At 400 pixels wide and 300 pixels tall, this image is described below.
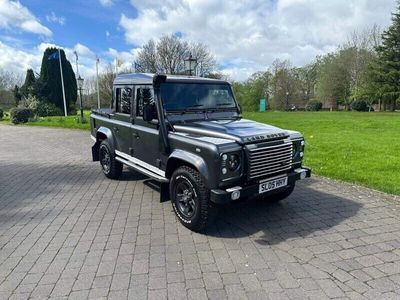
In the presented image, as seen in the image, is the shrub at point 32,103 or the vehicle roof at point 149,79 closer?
the vehicle roof at point 149,79

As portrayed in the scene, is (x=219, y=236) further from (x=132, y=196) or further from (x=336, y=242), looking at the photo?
(x=132, y=196)

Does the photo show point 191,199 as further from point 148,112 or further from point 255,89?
point 255,89

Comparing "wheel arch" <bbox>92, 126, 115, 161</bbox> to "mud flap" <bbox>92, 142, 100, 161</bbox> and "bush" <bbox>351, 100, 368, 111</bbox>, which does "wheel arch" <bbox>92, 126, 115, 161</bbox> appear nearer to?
"mud flap" <bbox>92, 142, 100, 161</bbox>

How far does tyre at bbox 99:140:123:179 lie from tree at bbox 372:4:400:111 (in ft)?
124

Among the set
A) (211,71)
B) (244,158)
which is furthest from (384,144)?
(211,71)

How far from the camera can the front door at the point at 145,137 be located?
4879mm

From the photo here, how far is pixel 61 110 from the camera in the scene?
36.2 metres

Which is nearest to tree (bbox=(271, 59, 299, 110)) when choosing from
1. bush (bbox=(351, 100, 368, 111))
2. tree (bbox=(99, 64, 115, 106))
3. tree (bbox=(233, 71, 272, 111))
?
tree (bbox=(233, 71, 272, 111))

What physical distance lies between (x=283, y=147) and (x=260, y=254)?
151cm

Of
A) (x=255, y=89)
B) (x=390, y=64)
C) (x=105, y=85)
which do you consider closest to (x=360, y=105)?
(x=390, y=64)

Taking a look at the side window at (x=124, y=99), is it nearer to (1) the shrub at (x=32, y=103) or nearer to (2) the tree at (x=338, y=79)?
(1) the shrub at (x=32, y=103)

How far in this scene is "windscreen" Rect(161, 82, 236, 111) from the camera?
4820 millimetres

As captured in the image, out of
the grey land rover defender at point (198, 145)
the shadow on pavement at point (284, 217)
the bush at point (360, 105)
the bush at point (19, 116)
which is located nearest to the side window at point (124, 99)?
the grey land rover defender at point (198, 145)

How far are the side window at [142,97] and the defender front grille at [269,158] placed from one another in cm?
197
